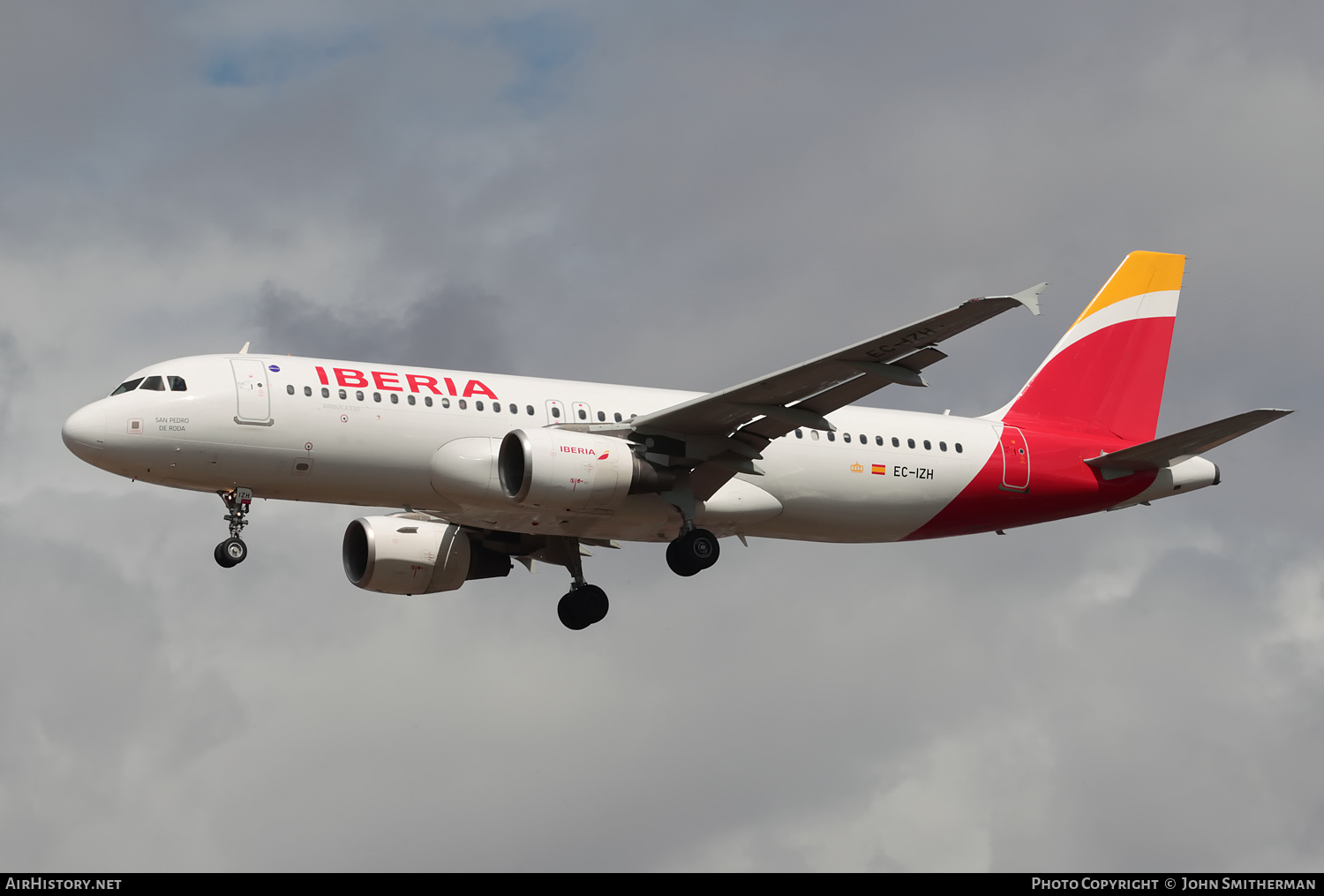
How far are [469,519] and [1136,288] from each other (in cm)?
1862

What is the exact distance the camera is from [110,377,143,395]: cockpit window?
3269 centimetres

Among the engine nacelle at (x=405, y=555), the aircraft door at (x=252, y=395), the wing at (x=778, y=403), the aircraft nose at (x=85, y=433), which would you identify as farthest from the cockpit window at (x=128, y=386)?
the wing at (x=778, y=403)

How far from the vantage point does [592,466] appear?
3309 cm

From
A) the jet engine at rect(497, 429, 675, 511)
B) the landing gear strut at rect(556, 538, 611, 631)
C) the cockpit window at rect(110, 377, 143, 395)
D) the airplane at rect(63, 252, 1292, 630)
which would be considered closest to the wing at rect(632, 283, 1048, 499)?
the airplane at rect(63, 252, 1292, 630)

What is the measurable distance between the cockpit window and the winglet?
1667cm

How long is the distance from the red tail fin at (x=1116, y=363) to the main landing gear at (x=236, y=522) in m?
17.8

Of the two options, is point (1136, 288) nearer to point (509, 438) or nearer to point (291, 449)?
point (509, 438)

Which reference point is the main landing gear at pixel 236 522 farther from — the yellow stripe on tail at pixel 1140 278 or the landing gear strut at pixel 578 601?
the yellow stripe on tail at pixel 1140 278

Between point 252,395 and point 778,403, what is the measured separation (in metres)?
10.2

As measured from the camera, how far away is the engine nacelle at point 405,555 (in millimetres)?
37938

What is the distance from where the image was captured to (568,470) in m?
32.8

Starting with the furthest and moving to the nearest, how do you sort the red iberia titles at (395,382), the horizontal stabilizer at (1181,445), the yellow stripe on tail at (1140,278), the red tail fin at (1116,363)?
the yellow stripe on tail at (1140,278) < the red tail fin at (1116,363) < the horizontal stabilizer at (1181,445) < the red iberia titles at (395,382)

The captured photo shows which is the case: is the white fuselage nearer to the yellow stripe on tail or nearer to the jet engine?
the jet engine
